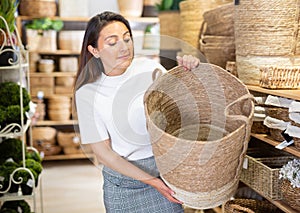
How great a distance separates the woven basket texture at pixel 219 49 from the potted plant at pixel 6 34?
1.02 m

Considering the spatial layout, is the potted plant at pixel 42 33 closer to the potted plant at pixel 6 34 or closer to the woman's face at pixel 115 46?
the potted plant at pixel 6 34

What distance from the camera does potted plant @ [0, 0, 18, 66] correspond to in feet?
8.02

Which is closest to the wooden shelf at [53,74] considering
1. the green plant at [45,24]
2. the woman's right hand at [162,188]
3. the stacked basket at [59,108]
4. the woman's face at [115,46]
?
the stacked basket at [59,108]

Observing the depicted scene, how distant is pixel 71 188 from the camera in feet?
13.0

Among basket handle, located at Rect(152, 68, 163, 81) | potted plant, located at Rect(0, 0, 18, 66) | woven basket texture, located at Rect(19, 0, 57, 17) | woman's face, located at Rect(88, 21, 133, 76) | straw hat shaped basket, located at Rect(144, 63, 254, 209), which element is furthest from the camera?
woven basket texture, located at Rect(19, 0, 57, 17)

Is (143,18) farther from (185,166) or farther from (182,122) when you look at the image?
(185,166)

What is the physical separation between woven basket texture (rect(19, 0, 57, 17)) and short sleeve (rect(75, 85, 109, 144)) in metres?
2.96

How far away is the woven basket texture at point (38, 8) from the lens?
4.43 meters

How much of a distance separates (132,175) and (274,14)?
33.0 inches

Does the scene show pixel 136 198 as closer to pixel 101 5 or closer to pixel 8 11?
pixel 8 11

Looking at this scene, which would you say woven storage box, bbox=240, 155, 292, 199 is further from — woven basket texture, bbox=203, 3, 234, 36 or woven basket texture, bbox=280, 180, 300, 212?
woven basket texture, bbox=203, 3, 234, 36

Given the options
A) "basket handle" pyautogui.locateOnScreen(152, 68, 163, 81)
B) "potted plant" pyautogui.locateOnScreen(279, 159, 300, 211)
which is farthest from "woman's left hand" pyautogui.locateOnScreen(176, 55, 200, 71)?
"potted plant" pyautogui.locateOnScreen(279, 159, 300, 211)

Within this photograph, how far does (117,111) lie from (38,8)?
3.06 meters

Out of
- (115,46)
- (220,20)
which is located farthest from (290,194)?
(220,20)
